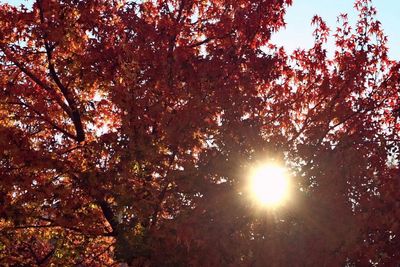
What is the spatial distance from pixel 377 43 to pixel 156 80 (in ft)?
18.9

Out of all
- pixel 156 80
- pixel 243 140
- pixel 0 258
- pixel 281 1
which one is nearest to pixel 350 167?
pixel 243 140

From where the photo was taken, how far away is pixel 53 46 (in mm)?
10250

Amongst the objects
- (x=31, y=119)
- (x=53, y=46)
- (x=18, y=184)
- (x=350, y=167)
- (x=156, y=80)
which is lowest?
(x=350, y=167)

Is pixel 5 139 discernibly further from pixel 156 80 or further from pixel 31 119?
pixel 156 80

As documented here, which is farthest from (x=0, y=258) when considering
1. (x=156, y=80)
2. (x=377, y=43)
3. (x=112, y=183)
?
(x=377, y=43)

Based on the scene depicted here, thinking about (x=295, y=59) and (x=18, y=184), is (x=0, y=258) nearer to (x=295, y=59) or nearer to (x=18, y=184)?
(x=18, y=184)

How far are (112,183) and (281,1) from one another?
18.3 ft

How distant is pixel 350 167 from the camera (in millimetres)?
7812

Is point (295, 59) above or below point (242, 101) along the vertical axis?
above

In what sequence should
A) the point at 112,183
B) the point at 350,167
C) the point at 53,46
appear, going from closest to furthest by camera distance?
the point at 350,167 → the point at 112,183 → the point at 53,46

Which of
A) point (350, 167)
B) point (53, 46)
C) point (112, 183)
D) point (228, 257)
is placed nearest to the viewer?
point (228, 257)

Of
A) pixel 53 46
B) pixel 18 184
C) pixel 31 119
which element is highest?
pixel 53 46

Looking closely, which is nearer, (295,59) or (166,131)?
(166,131)

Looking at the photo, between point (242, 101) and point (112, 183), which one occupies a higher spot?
point (242, 101)
